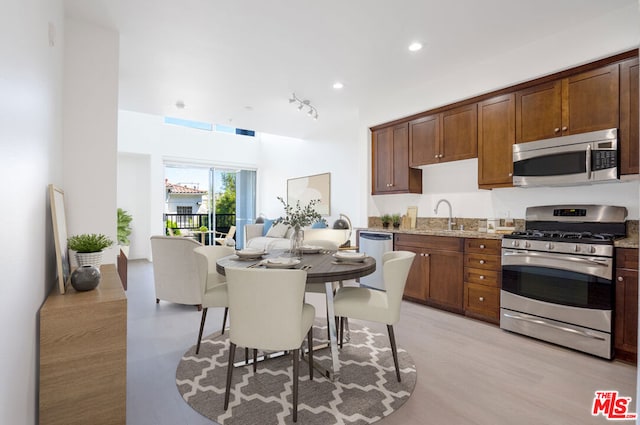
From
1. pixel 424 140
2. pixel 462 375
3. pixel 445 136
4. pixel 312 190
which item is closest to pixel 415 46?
pixel 445 136

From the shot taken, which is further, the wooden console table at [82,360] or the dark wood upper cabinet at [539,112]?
the dark wood upper cabinet at [539,112]

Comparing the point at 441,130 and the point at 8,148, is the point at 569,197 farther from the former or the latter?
the point at 8,148

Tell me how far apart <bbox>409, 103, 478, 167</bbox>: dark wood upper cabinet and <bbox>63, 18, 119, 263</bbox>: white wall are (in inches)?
135

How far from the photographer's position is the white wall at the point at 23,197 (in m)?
1.09

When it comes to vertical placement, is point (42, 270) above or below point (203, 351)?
above

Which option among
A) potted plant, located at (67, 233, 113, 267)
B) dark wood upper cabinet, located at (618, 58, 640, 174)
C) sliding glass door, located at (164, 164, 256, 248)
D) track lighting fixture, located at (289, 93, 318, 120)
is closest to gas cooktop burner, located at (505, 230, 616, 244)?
dark wood upper cabinet, located at (618, 58, 640, 174)

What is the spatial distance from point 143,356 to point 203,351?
1.47 feet

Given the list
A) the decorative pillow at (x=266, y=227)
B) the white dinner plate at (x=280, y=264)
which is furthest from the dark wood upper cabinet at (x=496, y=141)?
the decorative pillow at (x=266, y=227)

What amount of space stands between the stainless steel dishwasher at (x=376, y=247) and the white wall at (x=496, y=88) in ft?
1.77

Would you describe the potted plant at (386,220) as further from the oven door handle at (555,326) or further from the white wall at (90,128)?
the white wall at (90,128)

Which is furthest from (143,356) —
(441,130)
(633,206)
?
(633,206)


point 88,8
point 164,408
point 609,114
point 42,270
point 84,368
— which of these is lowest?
point 164,408

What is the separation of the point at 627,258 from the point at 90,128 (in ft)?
14.8

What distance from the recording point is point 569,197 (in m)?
3.25
